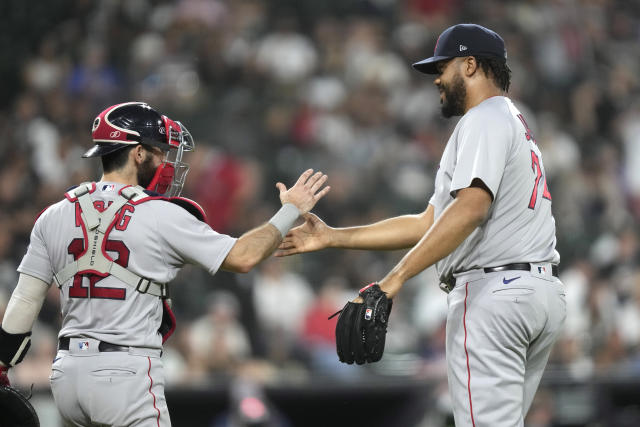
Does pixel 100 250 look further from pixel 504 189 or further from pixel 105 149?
pixel 504 189

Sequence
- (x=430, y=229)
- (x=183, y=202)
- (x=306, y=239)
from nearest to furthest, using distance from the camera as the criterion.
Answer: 1. (x=430, y=229)
2. (x=183, y=202)
3. (x=306, y=239)

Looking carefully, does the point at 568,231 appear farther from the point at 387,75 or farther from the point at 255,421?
the point at 255,421

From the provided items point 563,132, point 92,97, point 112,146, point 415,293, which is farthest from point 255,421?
point 563,132

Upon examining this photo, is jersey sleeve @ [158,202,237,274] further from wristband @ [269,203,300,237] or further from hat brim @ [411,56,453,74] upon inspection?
hat brim @ [411,56,453,74]

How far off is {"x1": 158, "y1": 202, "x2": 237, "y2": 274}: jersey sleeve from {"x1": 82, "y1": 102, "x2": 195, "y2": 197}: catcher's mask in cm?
27

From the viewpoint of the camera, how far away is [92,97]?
9781 mm

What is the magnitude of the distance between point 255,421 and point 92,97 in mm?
4598

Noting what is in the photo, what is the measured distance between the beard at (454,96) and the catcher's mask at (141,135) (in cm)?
121

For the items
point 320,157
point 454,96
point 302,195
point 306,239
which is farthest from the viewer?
point 320,157

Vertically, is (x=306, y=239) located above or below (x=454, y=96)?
below

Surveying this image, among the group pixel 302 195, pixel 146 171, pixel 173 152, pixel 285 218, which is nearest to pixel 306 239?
pixel 302 195

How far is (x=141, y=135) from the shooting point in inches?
151

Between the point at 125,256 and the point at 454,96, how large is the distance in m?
1.61

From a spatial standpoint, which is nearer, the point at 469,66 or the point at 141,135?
the point at 141,135
